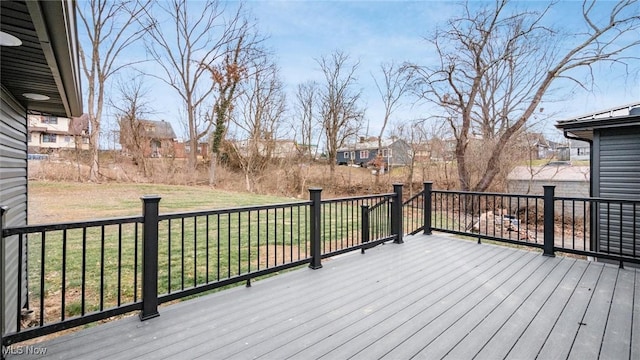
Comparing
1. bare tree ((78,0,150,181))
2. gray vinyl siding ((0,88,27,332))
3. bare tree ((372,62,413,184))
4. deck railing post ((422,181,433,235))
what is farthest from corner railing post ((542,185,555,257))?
bare tree ((78,0,150,181))

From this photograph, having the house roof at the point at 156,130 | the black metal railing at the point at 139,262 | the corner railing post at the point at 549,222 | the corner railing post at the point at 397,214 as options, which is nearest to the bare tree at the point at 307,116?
the house roof at the point at 156,130

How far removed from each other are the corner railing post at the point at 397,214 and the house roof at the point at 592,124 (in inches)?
127

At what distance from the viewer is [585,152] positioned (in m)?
14.2

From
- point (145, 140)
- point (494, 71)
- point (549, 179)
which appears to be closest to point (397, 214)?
point (494, 71)

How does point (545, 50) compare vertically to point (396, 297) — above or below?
above

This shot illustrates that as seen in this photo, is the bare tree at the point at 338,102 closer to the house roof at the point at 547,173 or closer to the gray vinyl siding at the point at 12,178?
the house roof at the point at 547,173

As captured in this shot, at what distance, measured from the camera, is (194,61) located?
16.3 m

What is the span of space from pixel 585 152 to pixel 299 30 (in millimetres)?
14171

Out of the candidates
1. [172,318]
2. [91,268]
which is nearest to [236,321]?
[172,318]

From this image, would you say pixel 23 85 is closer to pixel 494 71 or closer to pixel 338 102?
pixel 494 71

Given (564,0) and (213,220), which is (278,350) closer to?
(213,220)

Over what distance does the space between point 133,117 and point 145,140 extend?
4.31 feet

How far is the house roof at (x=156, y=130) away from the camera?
16.1m

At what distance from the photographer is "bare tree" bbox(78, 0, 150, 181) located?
13623mm
